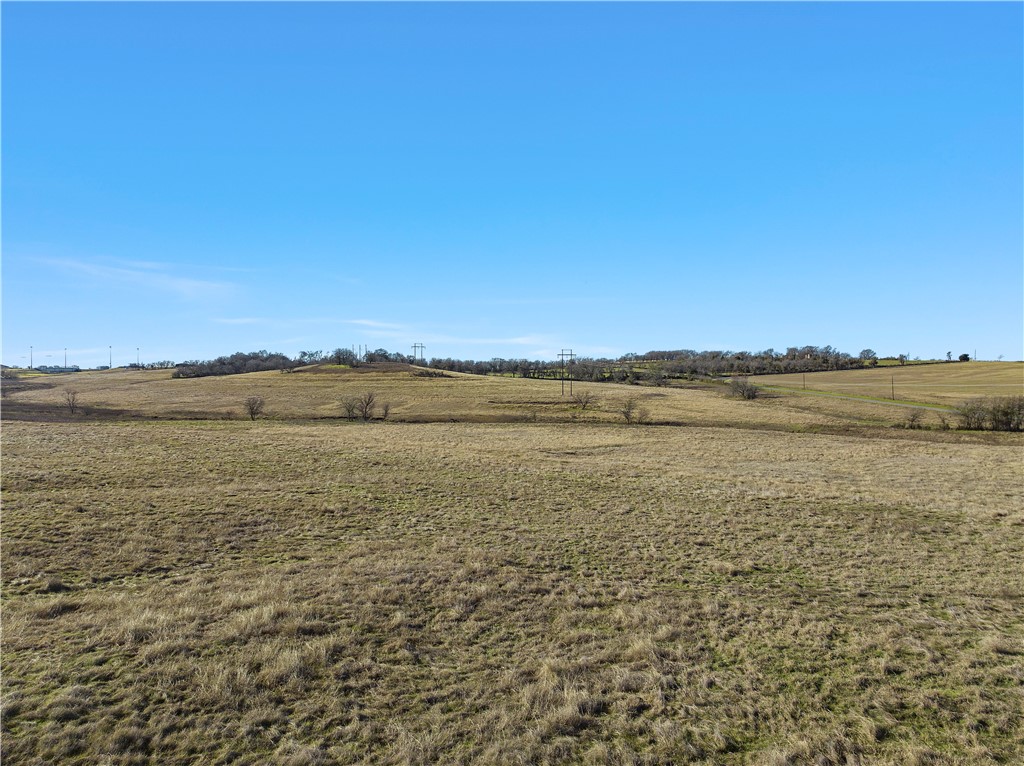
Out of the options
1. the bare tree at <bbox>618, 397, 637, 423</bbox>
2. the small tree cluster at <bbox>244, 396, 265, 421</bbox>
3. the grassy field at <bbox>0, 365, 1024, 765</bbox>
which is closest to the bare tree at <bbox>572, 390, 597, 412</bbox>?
the bare tree at <bbox>618, 397, 637, 423</bbox>

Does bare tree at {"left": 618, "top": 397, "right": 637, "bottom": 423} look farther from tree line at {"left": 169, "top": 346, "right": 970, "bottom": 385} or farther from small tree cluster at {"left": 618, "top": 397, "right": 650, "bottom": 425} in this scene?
tree line at {"left": 169, "top": 346, "right": 970, "bottom": 385}

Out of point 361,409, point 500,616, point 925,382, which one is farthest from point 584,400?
point 925,382

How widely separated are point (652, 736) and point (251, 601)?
872 centimetres

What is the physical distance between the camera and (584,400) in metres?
78.4

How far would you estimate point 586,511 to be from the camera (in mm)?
22234

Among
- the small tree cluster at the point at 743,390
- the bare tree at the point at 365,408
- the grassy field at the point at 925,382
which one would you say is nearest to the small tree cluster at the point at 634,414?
the small tree cluster at the point at 743,390

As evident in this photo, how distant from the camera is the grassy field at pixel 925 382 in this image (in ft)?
289

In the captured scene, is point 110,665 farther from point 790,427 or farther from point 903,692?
point 790,427

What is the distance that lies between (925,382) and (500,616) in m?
138

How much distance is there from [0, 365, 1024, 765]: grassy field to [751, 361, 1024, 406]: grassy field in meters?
72.4

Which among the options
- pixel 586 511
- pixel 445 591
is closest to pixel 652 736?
pixel 445 591

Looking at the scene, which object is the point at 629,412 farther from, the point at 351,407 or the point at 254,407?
the point at 254,407

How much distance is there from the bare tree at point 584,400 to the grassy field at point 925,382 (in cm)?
4900

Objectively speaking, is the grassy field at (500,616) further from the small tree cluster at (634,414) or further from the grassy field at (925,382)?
the grassy field at (925,382)
